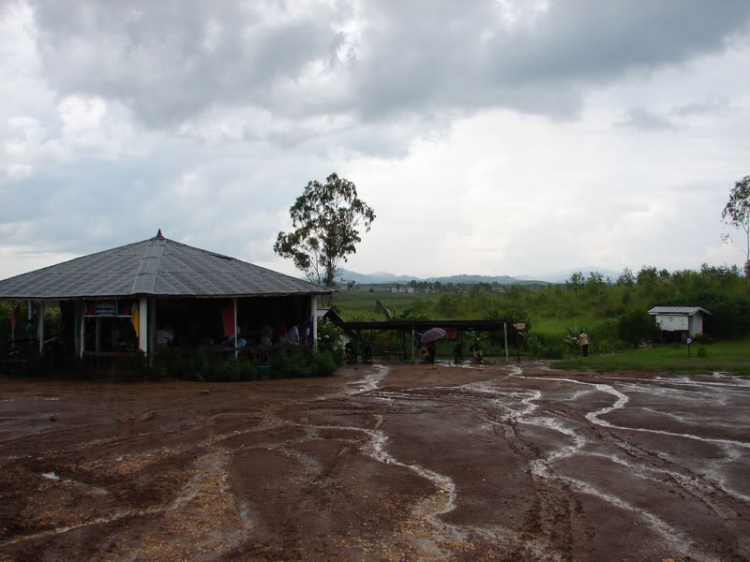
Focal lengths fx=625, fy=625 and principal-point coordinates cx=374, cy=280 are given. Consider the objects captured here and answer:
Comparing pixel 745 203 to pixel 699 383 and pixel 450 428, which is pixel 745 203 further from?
pixel 450 428

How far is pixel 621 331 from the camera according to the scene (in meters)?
31.7

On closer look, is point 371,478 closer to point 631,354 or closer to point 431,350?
point 431,350

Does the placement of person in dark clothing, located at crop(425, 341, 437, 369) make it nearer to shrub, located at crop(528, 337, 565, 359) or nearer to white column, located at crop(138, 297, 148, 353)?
shrub, located at crop(528, 337, 565, 359)

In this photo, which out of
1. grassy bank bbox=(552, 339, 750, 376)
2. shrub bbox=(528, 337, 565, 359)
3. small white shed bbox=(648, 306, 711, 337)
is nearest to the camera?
grassy bank bbox=(552, 339, 750, 376)

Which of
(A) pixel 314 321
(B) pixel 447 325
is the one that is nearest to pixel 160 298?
(A) pixel 314 321

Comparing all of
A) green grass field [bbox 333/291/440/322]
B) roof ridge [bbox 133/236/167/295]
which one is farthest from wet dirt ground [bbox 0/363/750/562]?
green grass field [bbox 333/291/440/322]

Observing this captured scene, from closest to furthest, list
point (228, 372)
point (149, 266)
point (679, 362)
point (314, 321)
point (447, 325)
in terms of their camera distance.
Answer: point (228, 372) → point (149, 266) → point (679, 362) → point (314, 321) → point (447, 325)

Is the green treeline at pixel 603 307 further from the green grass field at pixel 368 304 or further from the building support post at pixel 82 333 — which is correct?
the building support post at pixel 82 333

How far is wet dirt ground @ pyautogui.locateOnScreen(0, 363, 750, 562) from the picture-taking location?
5750mm

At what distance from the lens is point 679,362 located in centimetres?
2220

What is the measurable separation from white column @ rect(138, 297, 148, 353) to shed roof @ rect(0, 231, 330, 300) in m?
0.43

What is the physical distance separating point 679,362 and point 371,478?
18007 mm

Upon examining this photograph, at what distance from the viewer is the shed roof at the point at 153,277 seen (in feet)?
58.9

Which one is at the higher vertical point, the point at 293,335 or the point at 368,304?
the point at 368,304
